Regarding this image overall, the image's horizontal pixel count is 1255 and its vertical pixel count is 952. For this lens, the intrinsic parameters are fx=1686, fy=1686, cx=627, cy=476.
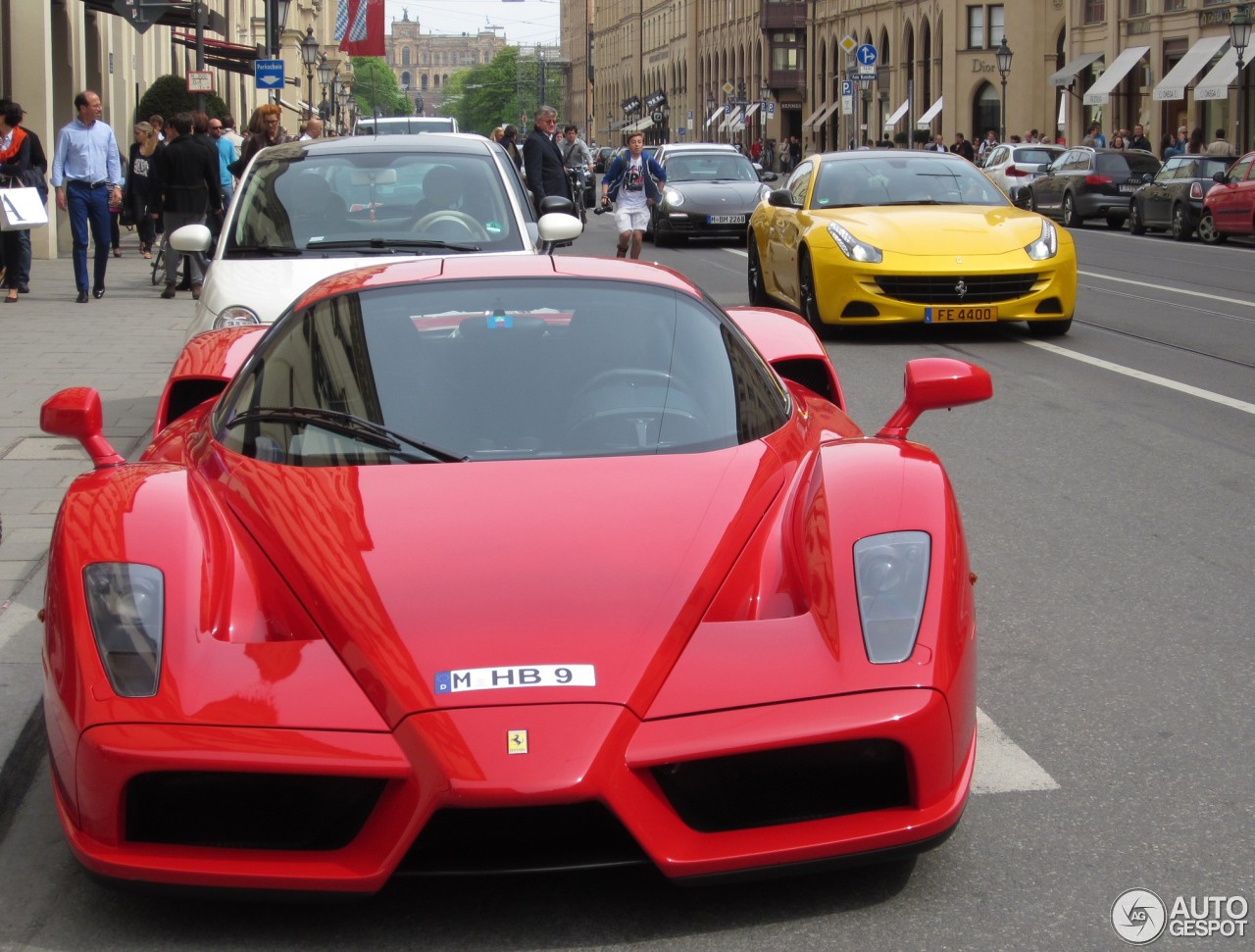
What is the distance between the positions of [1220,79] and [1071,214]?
13.5 metres

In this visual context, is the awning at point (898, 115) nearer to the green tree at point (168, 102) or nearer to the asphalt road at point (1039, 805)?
the green tree at point (168, 102)

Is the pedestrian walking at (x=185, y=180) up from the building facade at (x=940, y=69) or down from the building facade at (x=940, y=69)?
down

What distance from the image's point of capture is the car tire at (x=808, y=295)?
1327cm

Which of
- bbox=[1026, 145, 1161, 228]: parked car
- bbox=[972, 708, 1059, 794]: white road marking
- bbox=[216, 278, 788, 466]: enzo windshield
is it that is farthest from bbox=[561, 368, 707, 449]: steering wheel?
bbox=[1026, 145, 1161, 228]: parked car

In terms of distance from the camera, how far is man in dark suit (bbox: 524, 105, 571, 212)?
1971 cm

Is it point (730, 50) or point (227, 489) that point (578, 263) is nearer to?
point (227, 489)

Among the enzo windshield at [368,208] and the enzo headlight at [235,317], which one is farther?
the enzo windshield at [368,208]

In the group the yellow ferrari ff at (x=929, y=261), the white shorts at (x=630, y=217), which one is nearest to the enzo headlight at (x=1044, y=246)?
the yellow ferrari ff at (x=929, y=261)

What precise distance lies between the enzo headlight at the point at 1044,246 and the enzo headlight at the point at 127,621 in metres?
10.4

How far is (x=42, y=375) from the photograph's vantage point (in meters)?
11.0

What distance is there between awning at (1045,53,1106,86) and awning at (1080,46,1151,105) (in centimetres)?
212


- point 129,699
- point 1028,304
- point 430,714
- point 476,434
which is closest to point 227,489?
point 476,434

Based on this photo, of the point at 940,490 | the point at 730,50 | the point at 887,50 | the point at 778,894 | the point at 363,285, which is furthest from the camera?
the point at 730,50

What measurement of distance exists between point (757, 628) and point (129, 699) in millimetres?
1216
